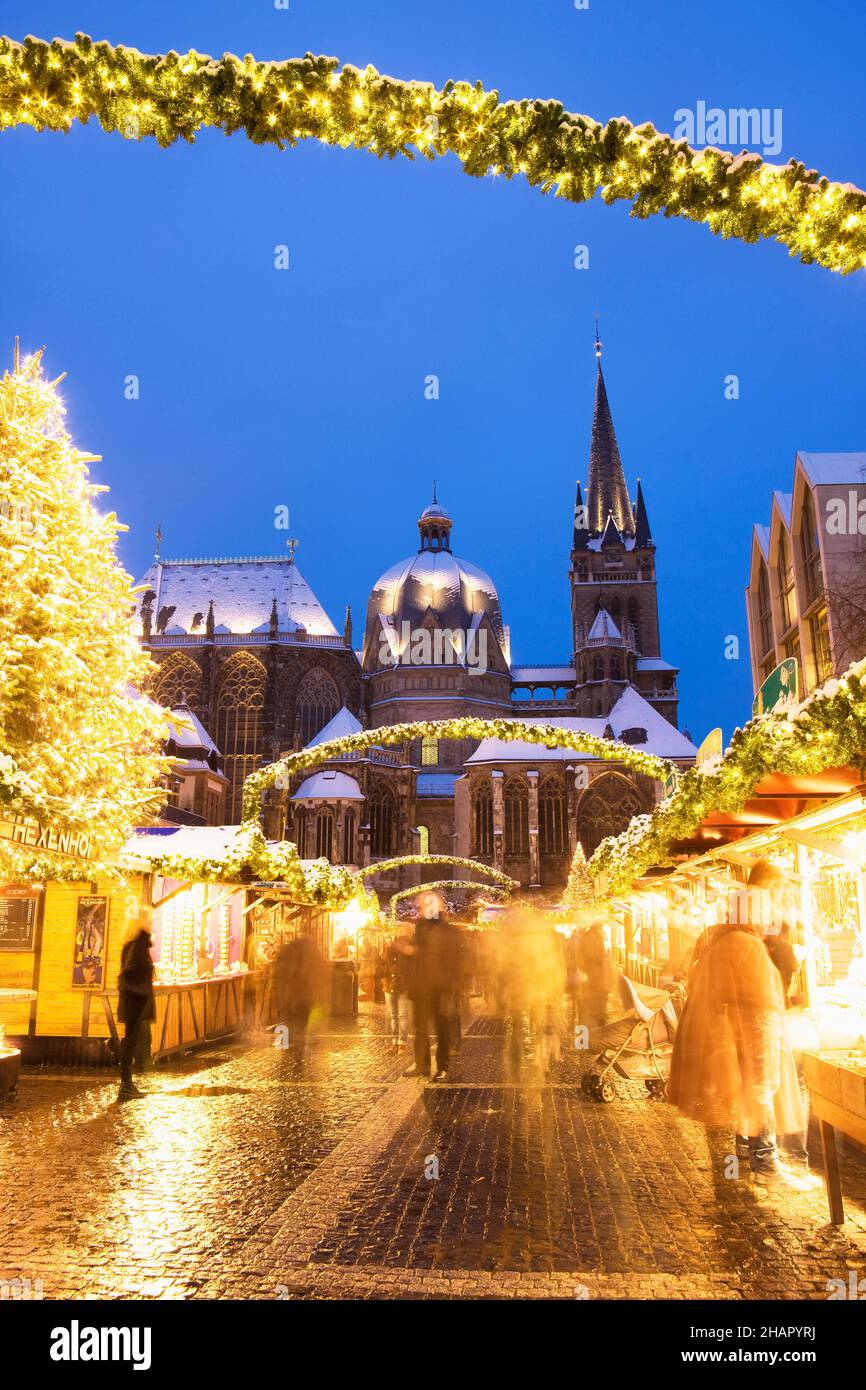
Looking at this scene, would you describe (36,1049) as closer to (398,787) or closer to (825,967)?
(825,967)

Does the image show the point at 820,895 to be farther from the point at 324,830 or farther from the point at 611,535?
the point at 611,535

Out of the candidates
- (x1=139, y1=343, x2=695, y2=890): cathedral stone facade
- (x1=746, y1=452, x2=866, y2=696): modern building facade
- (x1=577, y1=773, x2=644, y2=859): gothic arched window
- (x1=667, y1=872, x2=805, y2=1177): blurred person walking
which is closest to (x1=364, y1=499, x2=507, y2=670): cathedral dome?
(x1=139, y1=343, x2=695, y2=890): cathedral stone facade

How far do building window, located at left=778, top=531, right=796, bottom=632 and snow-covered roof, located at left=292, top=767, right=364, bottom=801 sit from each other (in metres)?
30.3

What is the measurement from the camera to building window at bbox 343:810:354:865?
5394cm

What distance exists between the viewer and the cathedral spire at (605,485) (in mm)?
75562

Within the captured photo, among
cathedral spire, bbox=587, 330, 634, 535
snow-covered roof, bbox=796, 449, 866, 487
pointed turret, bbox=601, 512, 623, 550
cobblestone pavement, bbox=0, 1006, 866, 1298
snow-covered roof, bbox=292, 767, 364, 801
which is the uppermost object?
cathedral spire, bbox=587, 330, 634, 535

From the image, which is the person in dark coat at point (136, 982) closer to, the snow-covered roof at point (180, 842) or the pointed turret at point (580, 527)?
the snow-covered roof at point (180, 842)

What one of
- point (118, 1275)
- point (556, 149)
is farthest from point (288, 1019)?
point (556, 149)

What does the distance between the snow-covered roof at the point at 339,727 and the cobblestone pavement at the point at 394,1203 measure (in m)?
47.4

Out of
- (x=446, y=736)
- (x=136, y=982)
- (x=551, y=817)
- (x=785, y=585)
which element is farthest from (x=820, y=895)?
(x=551, y=817)

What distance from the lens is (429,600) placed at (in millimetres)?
69062

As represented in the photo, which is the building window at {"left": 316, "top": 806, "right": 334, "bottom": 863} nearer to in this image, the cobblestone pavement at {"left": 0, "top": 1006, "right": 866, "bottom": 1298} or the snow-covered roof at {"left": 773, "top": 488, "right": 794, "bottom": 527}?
the snow-covered roof at {"left": 773, "top": 488, "right": 794, "bottom": 527}

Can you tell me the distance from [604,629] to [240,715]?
82.4 ft

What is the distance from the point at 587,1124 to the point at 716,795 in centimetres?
334
